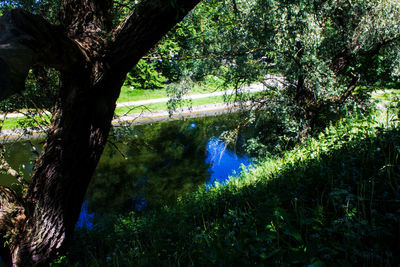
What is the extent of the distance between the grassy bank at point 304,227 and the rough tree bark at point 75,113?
17.7 inches

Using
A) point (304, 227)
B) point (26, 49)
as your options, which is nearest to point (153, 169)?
point (304, 227)

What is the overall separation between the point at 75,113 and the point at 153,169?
6.73 m

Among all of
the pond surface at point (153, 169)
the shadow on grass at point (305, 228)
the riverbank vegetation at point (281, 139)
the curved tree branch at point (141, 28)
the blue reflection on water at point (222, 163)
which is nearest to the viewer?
the shadow on grass at point (305, 228)

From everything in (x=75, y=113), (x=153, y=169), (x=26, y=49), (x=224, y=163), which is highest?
(x=224, y=163)

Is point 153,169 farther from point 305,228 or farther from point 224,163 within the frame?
point 305,228

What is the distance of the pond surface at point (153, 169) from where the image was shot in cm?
708

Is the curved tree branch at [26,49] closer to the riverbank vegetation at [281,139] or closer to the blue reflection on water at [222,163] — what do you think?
the riverbank vegetation at [281,139]

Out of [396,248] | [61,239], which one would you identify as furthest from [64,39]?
[396,248]

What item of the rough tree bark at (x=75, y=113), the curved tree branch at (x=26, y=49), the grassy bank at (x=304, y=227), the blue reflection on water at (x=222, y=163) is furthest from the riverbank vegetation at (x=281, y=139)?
the curved tree branch at (x=26, y=49)

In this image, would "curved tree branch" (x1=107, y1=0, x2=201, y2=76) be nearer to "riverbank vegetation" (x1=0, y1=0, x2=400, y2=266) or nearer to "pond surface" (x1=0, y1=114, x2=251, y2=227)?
"riverbank vegetation" (x1=0, y1=0, x2=400, y2=266)

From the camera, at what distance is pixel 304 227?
2.05m

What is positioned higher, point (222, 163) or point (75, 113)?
point (222, 163)

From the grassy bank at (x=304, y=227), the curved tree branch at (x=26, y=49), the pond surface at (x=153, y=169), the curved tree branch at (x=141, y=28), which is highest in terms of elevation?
the pond surface at (x=153, y=169)

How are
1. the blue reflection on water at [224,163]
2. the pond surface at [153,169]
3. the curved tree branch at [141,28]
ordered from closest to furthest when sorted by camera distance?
the curved tree branch at [141,28], the pond surface at [153,169], the blue reflection on water at [224,163]
